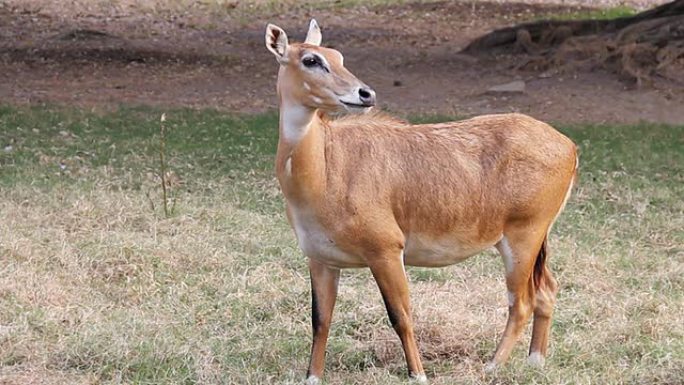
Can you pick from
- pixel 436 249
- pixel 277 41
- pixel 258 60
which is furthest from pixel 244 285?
pixel 258 60

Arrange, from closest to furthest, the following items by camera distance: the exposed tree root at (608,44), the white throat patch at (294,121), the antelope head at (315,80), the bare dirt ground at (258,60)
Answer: the antelope head at (315,80)
the white throat patch at (294,121)
the bare dirt ground at (258,60)
the exposed tree root at (608,44)

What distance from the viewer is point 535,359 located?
19.2ft

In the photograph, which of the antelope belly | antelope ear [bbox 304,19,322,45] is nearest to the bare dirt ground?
the antelope belly

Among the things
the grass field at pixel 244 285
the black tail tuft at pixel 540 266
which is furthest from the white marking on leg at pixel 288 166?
the black tail tuft at pixel 540 266

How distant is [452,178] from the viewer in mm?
5641

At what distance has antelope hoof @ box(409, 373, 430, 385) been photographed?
216 inches

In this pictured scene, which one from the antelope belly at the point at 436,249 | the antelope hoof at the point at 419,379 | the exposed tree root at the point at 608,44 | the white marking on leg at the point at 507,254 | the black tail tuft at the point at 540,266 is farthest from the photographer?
the exposed tree root at the point at 608,44

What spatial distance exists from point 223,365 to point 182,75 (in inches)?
364

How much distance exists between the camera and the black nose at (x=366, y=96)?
4.96 m

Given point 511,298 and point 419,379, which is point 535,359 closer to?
point 511,298

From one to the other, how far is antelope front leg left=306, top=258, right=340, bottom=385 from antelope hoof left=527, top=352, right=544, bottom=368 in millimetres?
984

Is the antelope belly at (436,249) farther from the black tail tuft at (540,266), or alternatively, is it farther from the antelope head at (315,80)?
the antelope head at (315,80)

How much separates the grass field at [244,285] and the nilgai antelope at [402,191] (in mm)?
386

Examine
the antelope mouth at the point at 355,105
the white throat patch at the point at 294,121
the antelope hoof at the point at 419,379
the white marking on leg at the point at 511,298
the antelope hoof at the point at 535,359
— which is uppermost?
the antelope mouth at the point at 355,105
